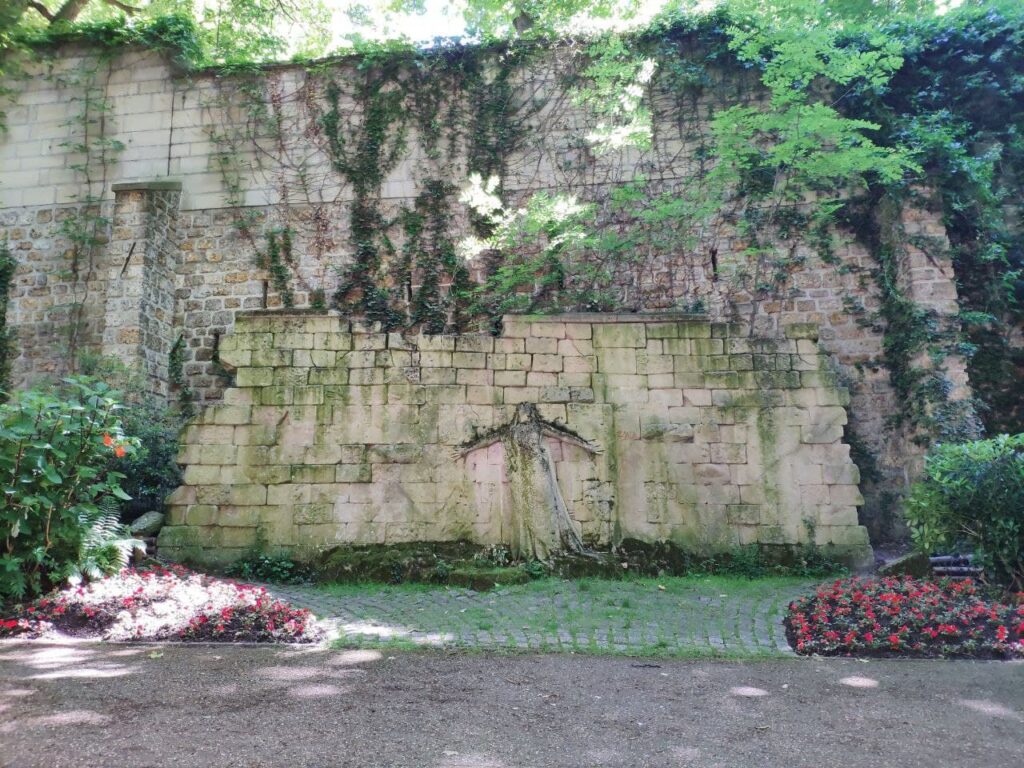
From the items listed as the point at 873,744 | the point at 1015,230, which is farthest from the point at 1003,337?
the point at 873,744

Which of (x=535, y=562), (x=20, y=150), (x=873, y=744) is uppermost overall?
(x=20, y=150)

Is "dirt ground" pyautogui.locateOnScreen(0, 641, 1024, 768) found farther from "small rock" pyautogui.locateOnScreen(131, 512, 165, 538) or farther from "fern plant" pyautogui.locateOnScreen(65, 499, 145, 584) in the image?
"small rock" pyautogui.locateOnScreen(131, 512, 165, 538)

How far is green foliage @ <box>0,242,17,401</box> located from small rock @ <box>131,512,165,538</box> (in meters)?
5.80

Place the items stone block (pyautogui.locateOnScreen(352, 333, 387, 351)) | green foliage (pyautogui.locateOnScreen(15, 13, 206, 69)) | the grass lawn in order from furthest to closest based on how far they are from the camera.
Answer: green foliage (pyautogui.locateOnScreen(15, 13, 206, 69)) → stone block (pyautogui.locateOnScreen(352, 333, 387, 351)) → the grass lawn

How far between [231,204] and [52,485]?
7.47 metres

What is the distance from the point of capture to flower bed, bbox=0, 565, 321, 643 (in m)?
5.20

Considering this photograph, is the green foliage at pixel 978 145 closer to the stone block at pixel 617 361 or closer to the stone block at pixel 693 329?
the stone block at pixel 693 329

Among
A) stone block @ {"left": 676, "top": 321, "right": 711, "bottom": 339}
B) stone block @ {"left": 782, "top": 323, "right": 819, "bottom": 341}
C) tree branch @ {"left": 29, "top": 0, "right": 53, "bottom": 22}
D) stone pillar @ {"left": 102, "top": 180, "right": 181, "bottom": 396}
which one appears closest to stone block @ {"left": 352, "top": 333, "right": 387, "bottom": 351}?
stone block @ {"left": 676, "top": 321, "right": 711, "bottom": 339}

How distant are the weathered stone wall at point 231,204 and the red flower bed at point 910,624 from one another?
550 cm

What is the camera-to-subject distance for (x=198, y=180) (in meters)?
12.2

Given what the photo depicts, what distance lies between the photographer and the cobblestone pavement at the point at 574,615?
5.11 m

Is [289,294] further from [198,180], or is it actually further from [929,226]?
[929,226]

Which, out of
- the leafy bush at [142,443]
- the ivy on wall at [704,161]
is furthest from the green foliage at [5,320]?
the ivy on wall at [704,161]

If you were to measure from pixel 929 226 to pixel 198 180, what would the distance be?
11.6 metres
